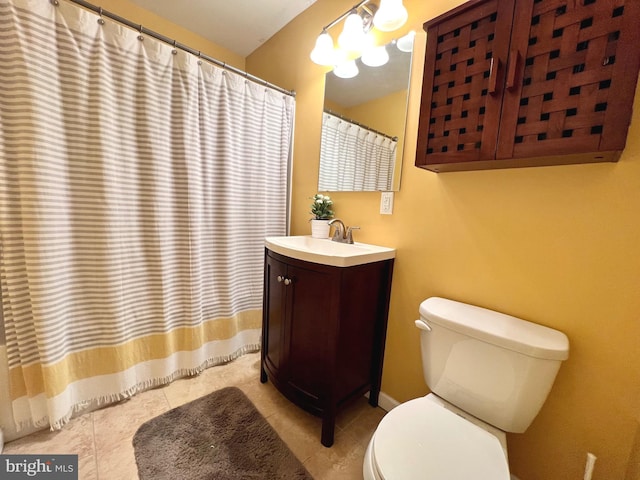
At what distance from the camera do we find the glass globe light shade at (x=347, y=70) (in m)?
1.46

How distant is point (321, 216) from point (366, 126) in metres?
0.59

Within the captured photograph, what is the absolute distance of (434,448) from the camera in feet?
2.37

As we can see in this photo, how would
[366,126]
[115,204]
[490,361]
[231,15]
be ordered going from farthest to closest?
1. [231,15]
2. [366,126]
3. [115,204]
4. [490,361]

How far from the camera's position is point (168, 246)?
1.42 meters

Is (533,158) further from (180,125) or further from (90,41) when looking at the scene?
(90,41)

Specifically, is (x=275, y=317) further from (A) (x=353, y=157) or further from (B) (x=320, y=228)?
(A) (x=353, y=157)

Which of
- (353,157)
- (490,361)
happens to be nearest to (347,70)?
(353,157)

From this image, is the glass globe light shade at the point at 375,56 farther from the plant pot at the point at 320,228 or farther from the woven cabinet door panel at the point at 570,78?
the plant pot at the point at 320,228

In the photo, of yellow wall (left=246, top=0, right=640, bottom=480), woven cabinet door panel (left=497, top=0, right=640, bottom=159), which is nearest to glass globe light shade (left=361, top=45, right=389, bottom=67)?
yellow wall (left=246, top=0, right=640, bottom=480)

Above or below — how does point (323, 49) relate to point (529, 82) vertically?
above

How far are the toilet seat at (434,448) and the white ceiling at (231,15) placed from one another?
2.34 m

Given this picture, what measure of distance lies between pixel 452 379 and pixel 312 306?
0.61 meters

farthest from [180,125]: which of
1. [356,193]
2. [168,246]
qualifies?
[356,193]

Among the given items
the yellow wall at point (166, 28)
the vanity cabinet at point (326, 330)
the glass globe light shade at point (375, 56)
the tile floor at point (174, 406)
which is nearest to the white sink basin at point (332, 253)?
the vanity cabinet at point (326, 330)
